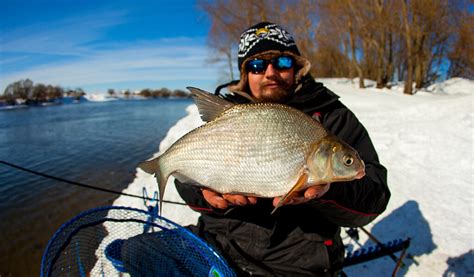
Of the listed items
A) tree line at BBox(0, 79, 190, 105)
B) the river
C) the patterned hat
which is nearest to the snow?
the river

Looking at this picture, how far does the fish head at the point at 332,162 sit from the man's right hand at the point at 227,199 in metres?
0.42

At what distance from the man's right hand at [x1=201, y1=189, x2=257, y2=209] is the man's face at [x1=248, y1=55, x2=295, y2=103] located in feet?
3.47

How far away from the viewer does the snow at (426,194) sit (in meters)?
3.13

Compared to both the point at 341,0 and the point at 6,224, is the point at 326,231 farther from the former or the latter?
the point at 341,0

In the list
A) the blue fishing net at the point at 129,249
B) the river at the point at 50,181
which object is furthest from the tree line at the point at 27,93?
the blue fishing net at the point at 129,249

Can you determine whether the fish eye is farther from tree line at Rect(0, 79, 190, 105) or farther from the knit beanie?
tree line at Rect(0, 79, 190, 105)

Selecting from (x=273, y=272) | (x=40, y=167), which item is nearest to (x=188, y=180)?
(x=273, y=272)

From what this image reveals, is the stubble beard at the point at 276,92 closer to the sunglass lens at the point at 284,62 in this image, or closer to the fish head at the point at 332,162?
the sunglass lens at the point at 284,62

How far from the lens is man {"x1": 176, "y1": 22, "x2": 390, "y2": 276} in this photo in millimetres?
1880

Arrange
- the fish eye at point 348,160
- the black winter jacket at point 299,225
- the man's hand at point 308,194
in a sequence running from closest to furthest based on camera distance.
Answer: the fish eye at point 348,160
the man's hand at point 308,194
the black winter jacket at point 299,225

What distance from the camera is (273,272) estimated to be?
2.06 meters

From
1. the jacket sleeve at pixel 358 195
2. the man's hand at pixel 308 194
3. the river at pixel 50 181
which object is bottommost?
the river at pixel 50 181

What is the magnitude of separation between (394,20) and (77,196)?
19.7 m

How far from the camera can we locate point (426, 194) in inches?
176
